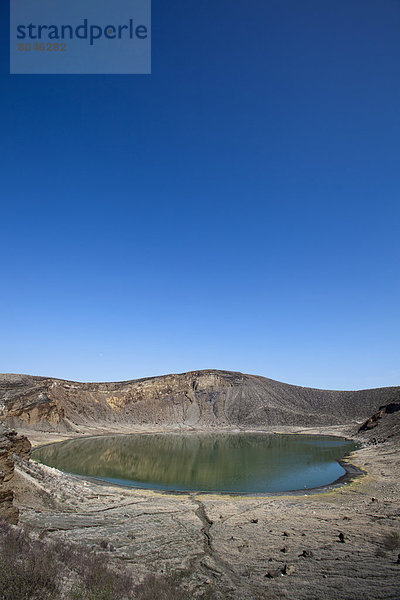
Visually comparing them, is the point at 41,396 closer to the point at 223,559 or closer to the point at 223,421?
the point at 223,421

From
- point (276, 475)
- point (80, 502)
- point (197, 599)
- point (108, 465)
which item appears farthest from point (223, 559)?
point (108, 465)

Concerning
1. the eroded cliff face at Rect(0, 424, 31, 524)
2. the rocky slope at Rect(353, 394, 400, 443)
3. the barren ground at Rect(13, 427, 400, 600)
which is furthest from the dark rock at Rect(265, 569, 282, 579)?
the rocky slope at Rect(353, 394, 400, 443)

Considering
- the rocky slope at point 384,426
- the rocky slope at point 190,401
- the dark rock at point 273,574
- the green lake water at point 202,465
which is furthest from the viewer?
the rocky slope at point 190,401

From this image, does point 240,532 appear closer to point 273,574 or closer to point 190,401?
point 273,574

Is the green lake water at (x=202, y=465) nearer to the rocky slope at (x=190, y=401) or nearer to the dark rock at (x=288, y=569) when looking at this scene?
the dark rock at (x=288, y=569)

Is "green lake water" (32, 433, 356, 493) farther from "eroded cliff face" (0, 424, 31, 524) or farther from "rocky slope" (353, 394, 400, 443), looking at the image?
"eroded cliff face" (0, 424, 31, 524)

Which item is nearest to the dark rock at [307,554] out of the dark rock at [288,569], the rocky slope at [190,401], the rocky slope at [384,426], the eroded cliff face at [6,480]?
the dark rock at [288,569]

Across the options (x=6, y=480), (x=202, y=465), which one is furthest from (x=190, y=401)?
(x=6, y=480)

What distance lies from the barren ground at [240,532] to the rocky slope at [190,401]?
2604 inches

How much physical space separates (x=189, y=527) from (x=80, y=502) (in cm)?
870

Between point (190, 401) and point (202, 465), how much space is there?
7061 centimetres

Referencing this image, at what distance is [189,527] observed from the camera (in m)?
17.1

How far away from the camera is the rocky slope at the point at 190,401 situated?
278 feet

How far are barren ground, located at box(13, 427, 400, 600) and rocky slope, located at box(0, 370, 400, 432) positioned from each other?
66.1 meters
